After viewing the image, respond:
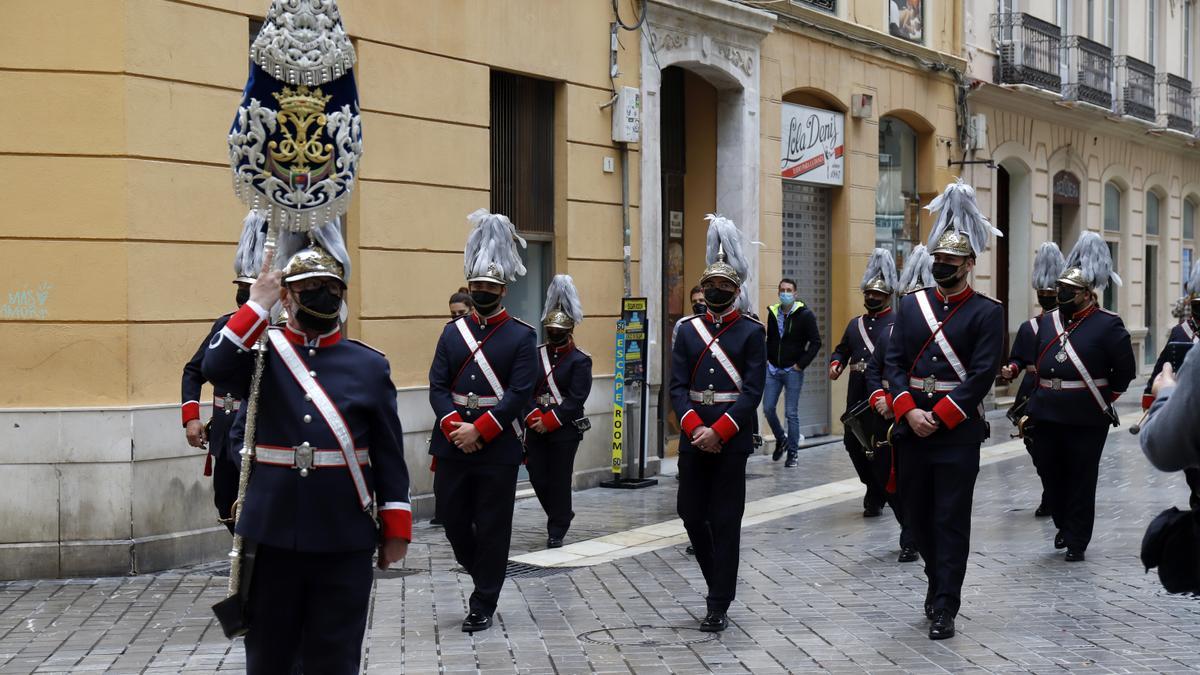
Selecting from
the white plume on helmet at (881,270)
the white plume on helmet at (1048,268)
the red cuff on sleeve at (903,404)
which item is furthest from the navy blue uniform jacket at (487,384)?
the white plume on helmet at (1048,268)

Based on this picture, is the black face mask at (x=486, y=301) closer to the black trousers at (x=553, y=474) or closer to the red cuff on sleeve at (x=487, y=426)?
the red cuff on sleeve at (x=487, y=426)

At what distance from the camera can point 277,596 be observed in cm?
539

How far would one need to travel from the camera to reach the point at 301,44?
5633mm

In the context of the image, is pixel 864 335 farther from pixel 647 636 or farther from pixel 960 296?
pixel 647 636

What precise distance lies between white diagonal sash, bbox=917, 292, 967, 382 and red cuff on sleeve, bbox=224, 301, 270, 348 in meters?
4.66

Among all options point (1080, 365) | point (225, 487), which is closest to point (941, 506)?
point (1080, 365)

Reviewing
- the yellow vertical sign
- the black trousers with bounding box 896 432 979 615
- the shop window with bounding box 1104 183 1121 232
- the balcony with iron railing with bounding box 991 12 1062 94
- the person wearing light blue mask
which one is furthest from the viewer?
the shop window with bounding box 1104 183 1121 232

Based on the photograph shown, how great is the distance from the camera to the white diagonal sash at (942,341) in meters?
8.70

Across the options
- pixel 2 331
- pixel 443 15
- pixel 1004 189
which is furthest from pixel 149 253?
pixel 1004 189

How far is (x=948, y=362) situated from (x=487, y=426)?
2.70 m

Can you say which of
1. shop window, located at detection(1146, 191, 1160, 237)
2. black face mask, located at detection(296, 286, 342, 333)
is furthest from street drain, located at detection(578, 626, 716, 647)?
shop window, located at detection(1146, 191, 1160, 237)

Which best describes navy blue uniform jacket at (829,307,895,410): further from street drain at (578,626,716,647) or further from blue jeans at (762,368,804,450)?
street drain at (578,626,716,647)

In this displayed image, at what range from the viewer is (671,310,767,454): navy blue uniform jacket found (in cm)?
866

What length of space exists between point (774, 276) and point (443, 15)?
6731mm
